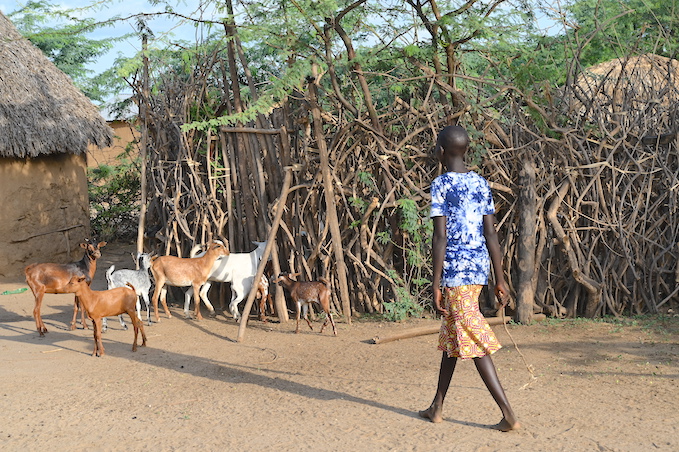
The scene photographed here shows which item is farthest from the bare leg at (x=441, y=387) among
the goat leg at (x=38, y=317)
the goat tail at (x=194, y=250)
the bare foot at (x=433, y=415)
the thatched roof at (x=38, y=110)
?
the thatched roof at (x=38, y=110)

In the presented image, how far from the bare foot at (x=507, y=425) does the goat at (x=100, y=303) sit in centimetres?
355

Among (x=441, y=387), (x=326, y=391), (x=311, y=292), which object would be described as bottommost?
(x=326, y=391)

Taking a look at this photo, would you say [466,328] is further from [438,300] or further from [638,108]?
[638,108]

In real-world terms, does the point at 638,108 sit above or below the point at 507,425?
above

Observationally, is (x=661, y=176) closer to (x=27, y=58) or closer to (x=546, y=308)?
(x=546, y=308)

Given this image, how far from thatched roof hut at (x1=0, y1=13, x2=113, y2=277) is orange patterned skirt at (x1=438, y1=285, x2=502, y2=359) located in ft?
25.9

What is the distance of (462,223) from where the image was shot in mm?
3904

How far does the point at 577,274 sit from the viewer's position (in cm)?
684

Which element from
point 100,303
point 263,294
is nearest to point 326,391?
point 100,303

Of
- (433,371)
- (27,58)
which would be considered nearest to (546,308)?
(433,371)

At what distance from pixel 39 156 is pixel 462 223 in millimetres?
8390

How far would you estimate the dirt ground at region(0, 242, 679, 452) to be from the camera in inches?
154

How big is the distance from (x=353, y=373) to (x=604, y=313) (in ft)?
10.5

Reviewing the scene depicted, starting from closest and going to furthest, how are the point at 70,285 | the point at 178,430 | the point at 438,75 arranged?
the point at 178,430 < the point at 70,285 < the point at 438,75
